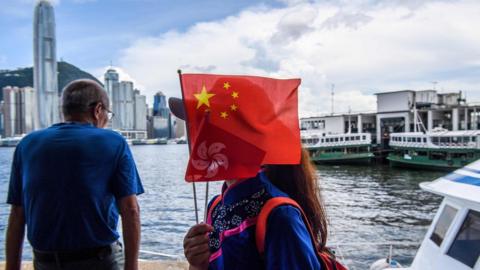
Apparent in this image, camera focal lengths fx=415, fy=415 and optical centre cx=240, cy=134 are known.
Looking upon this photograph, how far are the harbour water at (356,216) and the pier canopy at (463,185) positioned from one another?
8.07 feet

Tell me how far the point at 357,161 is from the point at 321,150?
542cm

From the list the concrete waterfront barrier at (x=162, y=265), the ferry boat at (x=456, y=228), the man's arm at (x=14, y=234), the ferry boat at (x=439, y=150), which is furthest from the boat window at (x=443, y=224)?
the ferry boat at (x=439, y=150)

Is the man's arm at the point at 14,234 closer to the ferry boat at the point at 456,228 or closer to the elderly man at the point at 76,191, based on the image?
the elderly man at the point at 76,191

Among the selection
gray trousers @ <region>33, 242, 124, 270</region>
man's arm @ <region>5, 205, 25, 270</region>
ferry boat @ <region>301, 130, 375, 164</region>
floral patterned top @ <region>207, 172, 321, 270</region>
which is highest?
floral patterned top @ <region>207, 172, 321, 270</region>

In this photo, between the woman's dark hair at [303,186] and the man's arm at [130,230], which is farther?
the man's arm at [130,230]

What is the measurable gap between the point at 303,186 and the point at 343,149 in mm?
55752

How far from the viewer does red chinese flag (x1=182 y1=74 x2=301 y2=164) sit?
6.04 feet

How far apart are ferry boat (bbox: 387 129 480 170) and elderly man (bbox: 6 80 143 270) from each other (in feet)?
142

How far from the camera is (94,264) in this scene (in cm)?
280

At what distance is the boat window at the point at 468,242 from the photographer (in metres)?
4.54

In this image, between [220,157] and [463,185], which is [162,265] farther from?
[220,157]

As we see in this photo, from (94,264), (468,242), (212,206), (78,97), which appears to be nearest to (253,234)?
(212,206)

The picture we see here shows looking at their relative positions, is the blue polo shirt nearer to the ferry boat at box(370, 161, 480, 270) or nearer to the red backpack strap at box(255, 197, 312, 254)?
the red backpack strap at box(255, 197, 312, 254)

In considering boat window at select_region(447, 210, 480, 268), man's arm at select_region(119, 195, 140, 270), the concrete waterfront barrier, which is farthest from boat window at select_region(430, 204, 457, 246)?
man's arm at select_region(119, 195, 140, 270)
